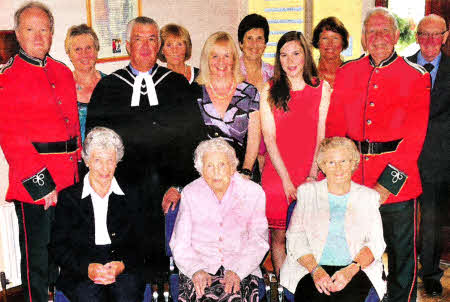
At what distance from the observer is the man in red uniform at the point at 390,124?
10.1ft

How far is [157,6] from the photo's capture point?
418cm

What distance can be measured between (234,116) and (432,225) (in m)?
1.61

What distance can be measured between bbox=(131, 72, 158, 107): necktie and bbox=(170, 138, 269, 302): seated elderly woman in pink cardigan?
47cm

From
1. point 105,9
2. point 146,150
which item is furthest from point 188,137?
point 105,9

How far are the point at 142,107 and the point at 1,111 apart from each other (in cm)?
76

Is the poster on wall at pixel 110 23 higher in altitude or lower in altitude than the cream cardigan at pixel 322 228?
higher

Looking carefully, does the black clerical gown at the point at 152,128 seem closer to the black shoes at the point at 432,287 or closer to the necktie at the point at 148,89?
the necktie at the point at 148,89

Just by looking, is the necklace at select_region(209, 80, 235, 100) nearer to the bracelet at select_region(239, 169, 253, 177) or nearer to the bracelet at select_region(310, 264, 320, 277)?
the bracelet at select_region(239, 169, 253, 177)

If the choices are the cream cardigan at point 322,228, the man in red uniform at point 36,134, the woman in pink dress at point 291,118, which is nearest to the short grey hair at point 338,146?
the cream cardigan at point 322,228

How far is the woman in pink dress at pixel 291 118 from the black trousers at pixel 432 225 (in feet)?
3.31

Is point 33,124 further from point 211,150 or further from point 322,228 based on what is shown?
point 322,228

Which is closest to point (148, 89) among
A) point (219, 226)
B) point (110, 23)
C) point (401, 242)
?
point (110, 23)

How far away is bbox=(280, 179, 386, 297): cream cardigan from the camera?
9.31 feet

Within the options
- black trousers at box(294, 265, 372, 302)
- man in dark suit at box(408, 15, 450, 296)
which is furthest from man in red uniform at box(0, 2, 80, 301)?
man in dark suit at box(408, 15, 450, 296)
